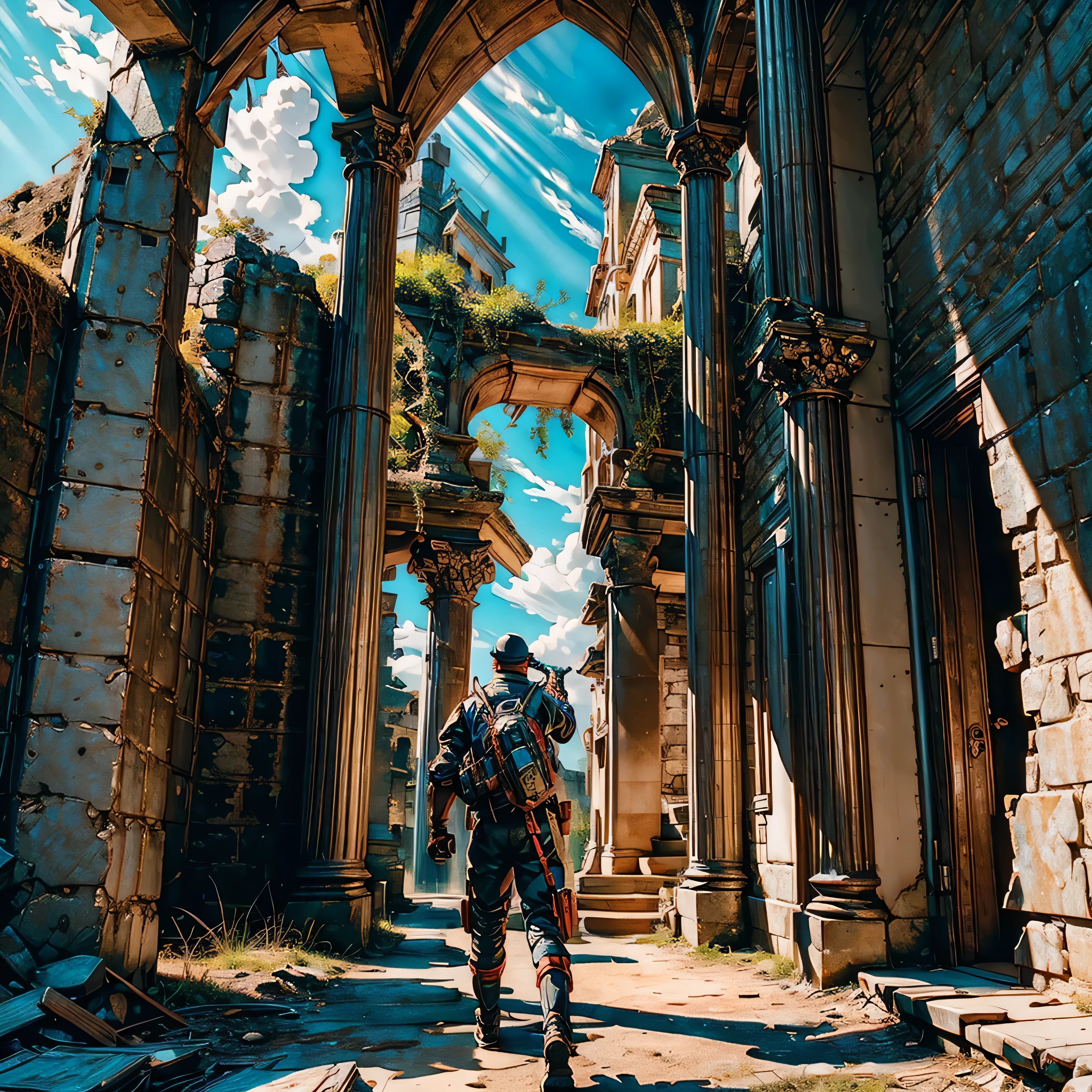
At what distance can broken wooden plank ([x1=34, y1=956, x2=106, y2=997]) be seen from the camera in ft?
14.1

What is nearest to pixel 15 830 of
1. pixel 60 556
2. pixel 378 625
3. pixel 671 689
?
pixel 60 556

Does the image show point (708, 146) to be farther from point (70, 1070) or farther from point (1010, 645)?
point (70, 1070)

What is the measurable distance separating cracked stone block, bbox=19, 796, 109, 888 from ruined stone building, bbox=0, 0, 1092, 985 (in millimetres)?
20

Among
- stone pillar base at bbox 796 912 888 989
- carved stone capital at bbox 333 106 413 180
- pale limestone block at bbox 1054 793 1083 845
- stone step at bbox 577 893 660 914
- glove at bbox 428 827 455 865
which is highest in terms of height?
carved stone capital at bbox 333 106 413 180

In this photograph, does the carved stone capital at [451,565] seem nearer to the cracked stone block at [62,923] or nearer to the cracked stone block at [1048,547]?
the cracked stone block at [62,923]

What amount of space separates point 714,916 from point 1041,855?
13.5 feet

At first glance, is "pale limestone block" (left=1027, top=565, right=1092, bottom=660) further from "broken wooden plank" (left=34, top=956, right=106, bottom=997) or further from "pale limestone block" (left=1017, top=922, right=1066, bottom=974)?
"broken wooden plank" (left=34, top=956, right=106, bottom=997)

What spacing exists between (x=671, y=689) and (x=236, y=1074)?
13682 mm

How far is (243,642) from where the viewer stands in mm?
8500

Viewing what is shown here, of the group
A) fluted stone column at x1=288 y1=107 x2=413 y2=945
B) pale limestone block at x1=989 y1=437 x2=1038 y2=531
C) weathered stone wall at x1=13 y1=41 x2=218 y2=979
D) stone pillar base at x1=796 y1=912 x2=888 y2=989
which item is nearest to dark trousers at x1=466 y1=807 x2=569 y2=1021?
weathered stone wall at x1=13 y1=41 x2=218 y2=979

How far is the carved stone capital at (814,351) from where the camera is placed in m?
6.84

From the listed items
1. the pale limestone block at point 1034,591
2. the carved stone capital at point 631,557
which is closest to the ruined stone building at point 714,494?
the pale limestone block at point 1034,591

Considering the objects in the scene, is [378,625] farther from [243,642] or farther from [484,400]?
[484,400]

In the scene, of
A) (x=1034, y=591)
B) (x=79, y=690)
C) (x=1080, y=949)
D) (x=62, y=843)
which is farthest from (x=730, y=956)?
(x=79, y=690)
